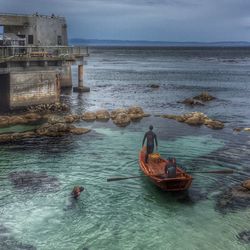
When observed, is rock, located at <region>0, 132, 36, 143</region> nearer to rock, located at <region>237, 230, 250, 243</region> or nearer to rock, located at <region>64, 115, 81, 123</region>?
rock, located at <region>64, 115, 81, 123</region>

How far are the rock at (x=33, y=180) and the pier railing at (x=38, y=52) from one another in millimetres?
17937

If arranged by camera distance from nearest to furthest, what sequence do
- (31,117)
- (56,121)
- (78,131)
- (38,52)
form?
(78,131), (56,121), (31,117), (38,52)

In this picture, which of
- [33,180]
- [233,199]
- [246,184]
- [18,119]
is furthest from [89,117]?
[233,199]

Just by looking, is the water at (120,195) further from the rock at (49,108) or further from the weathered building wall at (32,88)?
the weathered building wall at (32,88)

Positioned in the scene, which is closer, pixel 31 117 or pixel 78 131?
pixel 78 131

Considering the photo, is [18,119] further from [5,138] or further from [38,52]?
[38,52]

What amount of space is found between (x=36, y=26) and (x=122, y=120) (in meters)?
17.6

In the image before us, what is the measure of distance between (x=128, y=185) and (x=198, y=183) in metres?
4.17

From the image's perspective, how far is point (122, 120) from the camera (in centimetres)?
4016

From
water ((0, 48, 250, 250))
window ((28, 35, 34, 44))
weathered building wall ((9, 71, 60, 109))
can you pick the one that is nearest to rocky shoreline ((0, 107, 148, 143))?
water ((0, 48, 250, 250))

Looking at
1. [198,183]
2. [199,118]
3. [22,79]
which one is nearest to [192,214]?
[198,183]

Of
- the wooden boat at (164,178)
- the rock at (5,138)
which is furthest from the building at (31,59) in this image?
the wooden boat at (164,178)

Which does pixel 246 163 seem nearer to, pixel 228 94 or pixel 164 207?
pixel 164 207

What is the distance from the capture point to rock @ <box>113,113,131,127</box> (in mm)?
39713
